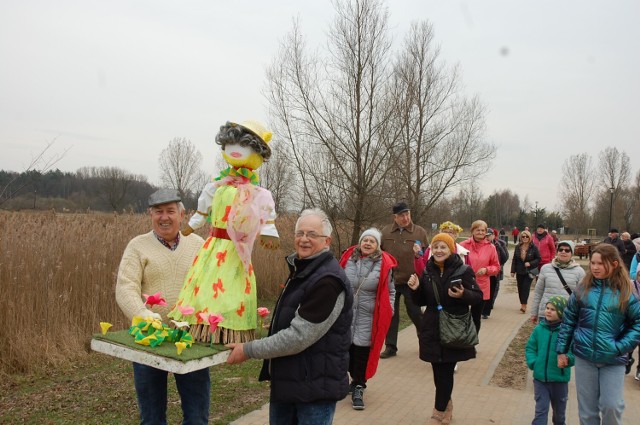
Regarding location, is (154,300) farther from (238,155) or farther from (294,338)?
(238,155)

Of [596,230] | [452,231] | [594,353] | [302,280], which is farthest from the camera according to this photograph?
[596,230]

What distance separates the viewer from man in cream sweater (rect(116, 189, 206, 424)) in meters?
3.13

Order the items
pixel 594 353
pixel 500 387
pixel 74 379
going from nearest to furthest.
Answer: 1. pixel 594 353
2. pixel 74 379
3. pixel 500 387

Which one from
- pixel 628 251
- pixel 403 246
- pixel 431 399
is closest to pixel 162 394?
pixel 431 399

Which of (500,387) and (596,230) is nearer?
(500,387)

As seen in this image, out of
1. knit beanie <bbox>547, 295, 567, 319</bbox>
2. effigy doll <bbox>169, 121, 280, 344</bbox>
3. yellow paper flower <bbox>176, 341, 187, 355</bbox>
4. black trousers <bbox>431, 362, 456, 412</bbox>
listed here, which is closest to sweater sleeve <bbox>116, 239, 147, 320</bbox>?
effigy doll <bbox>169, 121, 280, 344</bbox>

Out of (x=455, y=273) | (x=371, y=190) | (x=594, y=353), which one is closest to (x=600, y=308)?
(x=594, y=353)

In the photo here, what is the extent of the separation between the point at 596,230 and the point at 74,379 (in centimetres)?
5275

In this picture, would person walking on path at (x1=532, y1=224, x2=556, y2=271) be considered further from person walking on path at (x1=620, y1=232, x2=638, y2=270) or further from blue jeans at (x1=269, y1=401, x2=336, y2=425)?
blue jeans at (x1=269, y1=401, x2=336, y2=425)

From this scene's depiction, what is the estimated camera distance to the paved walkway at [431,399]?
509 centimetres

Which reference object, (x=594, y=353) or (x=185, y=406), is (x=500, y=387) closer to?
(x=594, y=353)

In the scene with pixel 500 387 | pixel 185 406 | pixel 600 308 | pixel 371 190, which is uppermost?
pixel 371 190

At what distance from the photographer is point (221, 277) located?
3.11 meters

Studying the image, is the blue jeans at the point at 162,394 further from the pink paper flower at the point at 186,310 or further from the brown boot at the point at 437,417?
the brown boot at the point at 437,417
